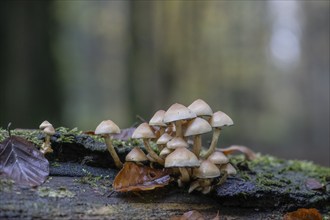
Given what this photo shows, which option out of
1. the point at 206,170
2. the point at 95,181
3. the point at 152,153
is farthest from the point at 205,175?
the point at 95,181

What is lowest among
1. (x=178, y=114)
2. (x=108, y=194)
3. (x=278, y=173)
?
(x=278, y=173)

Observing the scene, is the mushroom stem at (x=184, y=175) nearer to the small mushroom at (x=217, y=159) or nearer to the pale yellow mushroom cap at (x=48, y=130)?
the small mushroom at (x=217, y=159)

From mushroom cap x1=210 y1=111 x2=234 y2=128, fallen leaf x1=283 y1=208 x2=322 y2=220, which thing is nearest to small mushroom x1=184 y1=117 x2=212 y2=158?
mushroom cap x1=210 y1=111 x2=234 y2=128

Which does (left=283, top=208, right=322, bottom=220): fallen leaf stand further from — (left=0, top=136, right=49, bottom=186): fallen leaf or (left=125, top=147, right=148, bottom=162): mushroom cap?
(left=0, top=136, right=49, bottom=186): fallen leaf

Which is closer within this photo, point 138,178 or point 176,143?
point 176,143

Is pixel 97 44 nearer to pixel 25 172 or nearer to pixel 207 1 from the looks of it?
pixel 207 1

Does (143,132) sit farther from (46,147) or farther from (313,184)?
(313,184)

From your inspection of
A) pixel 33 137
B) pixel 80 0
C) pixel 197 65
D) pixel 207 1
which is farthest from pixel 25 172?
pixel 80 0
